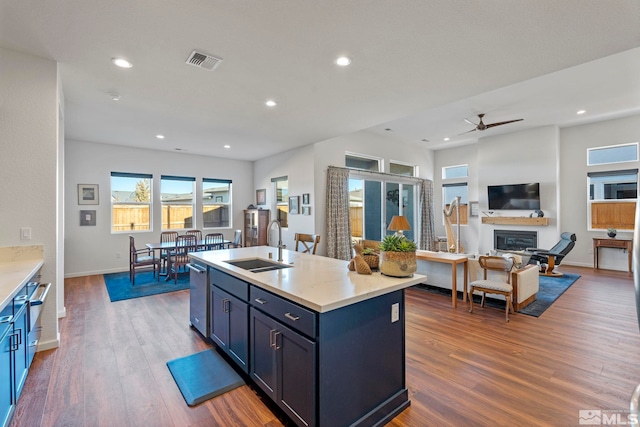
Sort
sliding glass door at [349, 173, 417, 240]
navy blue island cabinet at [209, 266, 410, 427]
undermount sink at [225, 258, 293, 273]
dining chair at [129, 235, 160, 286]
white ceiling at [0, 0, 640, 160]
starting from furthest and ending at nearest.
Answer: sliding glass door at [349, 173, 417, 240], dining chair at [129, 235, 160, 286], undermount sink at [225, 258, 293, 273], white ceiling at [0, 0, 640, 160], navy blue island cabinet at [209, 266, 410, 427]

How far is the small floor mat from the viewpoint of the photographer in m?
2.23

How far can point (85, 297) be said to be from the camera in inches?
182

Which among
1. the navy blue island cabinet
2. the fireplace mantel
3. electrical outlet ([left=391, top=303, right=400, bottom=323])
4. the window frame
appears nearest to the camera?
the navy blue island cabinet

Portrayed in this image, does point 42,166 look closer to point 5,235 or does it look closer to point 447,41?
point 5,235

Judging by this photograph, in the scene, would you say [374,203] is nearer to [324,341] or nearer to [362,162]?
[362,162]

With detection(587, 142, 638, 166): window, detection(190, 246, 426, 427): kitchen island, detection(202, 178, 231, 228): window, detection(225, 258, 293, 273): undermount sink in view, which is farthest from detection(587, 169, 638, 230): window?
detection(202, 178, 231, 228): window

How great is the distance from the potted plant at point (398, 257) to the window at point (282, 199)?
5132 mm

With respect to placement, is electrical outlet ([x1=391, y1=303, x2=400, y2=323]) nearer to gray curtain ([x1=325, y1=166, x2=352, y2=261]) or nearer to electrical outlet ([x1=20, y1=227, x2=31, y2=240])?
electrical outlet ([x1=20, y1=227, x2=31, y2=240])

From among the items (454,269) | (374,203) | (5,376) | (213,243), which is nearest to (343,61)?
(454,269)

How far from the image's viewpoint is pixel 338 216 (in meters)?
6.41

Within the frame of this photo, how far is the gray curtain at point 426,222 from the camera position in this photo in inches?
344

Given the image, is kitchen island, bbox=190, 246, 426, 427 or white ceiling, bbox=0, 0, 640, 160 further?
white ceiling, bbox=0, 0, 640, 160

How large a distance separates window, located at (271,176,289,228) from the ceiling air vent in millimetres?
4210

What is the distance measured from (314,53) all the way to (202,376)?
3024 mm
